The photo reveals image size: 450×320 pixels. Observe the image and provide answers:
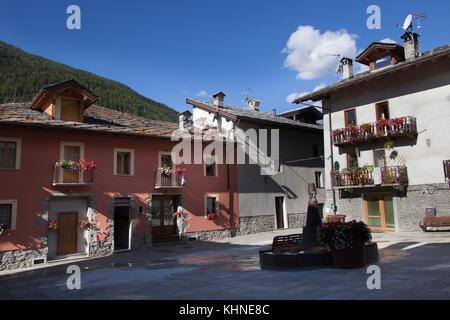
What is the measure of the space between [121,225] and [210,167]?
640 cm

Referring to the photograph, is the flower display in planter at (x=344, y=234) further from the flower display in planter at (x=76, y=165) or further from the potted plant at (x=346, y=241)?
the flower display in planter at (x=76, y=165)

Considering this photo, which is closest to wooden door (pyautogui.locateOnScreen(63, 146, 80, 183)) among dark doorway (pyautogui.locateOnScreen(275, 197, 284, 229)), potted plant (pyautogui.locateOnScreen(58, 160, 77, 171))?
potted plant (pyautogui.locateOnScreen(58, 160, 77, 171))

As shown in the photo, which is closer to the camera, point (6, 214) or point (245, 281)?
point (245, 281)

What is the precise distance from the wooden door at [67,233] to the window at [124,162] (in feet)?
9.86

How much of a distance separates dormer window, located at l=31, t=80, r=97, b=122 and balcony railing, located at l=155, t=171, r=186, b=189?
502cm

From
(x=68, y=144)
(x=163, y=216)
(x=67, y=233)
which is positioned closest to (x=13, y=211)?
(x=67, y=233)

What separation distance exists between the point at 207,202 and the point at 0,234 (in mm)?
10589

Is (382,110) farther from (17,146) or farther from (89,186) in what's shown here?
(17,146)

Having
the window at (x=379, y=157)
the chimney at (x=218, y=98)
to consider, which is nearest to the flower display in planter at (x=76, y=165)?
the chimney at (x=218, y=98)

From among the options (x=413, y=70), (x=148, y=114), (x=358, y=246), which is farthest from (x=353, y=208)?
(x=148, y=114)

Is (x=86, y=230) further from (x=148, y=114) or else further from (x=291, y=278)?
(x=148, y=114)

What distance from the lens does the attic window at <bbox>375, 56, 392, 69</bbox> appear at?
64.5ft

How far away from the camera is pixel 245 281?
317 inches

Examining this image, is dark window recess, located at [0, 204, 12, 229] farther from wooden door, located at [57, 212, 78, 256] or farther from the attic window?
the attic window
